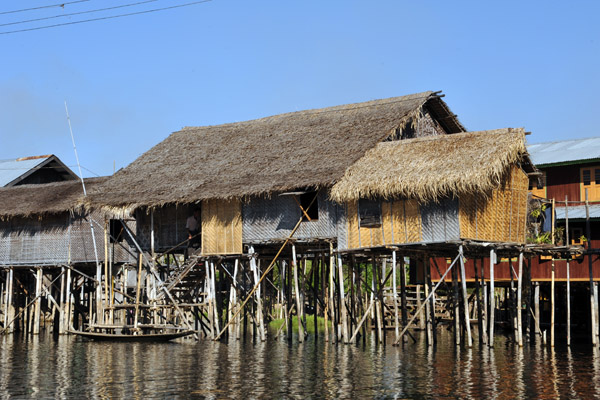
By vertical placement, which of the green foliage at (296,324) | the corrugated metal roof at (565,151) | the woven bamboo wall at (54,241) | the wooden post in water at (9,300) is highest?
the corrugated metal roof at (565,151)

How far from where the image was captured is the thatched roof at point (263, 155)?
27469 millimetres

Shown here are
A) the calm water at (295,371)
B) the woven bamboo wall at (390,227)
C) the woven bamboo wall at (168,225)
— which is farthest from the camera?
the woven bamboo wall at (168,225)

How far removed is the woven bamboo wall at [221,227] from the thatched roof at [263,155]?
66 centimetres

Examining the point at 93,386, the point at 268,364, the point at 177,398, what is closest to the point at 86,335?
the point at 268,364

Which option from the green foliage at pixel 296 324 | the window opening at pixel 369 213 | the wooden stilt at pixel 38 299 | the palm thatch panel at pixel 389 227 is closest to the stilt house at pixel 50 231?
the wooden stilt at pixel 38 299

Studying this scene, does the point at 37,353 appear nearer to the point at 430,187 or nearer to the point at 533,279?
the point at 430,187

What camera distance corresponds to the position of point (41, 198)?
110 ft

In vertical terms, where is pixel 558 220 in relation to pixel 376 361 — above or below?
above

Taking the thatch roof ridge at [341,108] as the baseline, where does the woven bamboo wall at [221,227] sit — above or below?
below

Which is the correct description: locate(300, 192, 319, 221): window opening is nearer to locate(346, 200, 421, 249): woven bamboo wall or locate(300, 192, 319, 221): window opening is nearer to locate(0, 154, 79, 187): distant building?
Answer: locate(346, 200, 421, 249): woven bamboo wall

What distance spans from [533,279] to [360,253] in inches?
265

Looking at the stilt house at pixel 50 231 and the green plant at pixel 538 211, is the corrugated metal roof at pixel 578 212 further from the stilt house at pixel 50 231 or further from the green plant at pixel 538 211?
the stilt house at pixel 50 231

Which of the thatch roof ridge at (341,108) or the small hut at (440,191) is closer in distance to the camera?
the small hut at (440,191)

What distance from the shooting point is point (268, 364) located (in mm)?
21375
